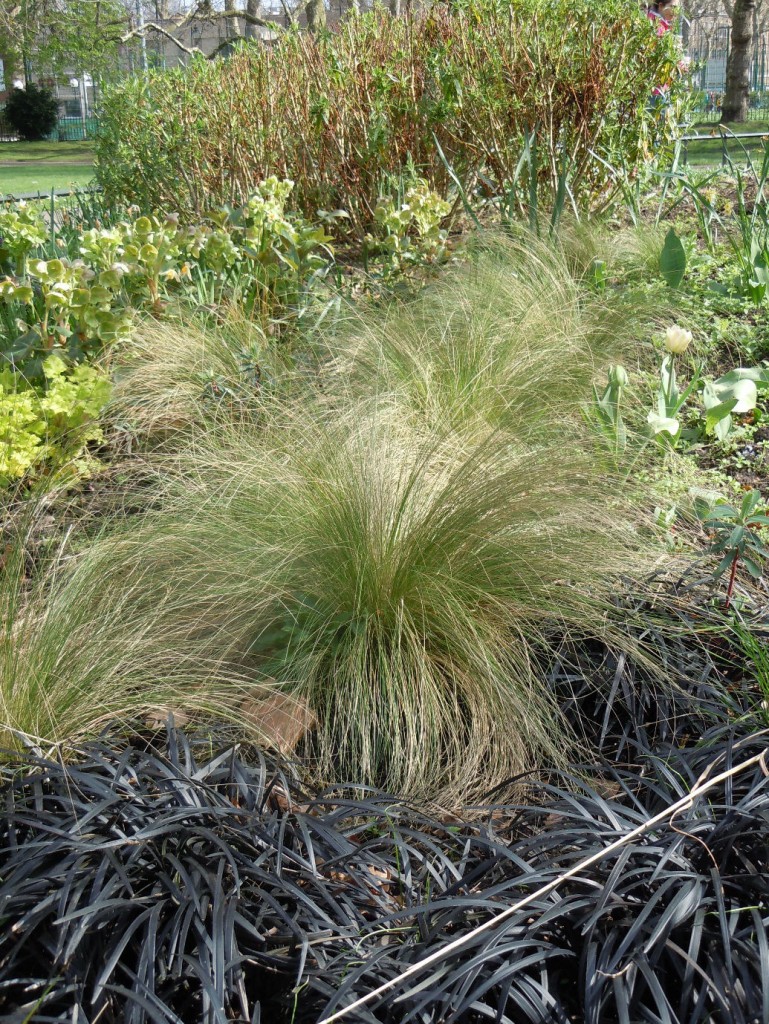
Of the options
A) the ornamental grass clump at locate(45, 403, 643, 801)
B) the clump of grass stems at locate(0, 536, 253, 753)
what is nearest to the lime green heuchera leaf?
the ornamental grass clump at locate(45, 403, 643, 801)

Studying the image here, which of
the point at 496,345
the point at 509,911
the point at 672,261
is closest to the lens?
the point at 509,911

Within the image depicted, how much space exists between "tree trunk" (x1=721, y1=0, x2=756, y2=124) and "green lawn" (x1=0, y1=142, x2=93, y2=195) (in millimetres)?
11291

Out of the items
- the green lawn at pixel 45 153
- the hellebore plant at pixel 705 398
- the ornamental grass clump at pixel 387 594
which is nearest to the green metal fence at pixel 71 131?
the green lawn at pixel 45 153

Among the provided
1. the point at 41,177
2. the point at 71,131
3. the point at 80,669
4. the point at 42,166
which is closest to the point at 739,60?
the point at 41,177

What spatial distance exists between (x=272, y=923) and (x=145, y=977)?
0.77 feet

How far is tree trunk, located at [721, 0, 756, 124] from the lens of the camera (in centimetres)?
1584

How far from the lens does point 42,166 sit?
78.5ft

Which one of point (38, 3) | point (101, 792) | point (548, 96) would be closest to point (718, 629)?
point (101, 792)

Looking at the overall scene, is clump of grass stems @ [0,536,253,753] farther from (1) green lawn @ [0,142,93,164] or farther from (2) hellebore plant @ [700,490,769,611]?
(1) green lawn @ [0,142,93,164]

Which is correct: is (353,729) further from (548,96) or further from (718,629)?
(548,96)

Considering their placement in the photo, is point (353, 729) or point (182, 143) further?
point (182, 143)

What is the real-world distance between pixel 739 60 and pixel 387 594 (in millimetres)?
17805

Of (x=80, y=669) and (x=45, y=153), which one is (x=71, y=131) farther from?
(x=80, y=669)

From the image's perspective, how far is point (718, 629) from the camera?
208 cm
